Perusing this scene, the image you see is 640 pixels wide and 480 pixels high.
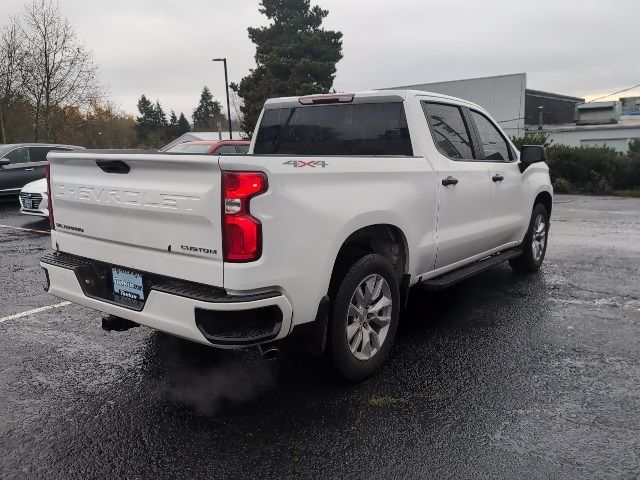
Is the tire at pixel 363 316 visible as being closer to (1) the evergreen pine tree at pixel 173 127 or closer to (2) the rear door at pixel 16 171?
(2) the rear door at pixel 16 171

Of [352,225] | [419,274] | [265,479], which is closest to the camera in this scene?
[265,479]

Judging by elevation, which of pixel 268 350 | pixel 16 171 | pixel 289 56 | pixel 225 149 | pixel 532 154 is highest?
pixel 289 56

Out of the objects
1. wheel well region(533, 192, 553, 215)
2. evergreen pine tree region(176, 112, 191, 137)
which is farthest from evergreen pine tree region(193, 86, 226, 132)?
wheel well region(533, 192, 553, 215)

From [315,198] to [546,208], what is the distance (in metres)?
4.54

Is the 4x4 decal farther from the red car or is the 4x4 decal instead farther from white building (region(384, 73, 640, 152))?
white building (region(384, 73, 640, 152))

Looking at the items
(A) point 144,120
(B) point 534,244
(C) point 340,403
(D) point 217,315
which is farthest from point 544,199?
(A) point 144,120

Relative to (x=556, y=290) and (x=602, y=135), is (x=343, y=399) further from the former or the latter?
(x=602, y=135)

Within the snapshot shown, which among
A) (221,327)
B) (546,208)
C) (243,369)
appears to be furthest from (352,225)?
(546,208)

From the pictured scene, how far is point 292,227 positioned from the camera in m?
2.85

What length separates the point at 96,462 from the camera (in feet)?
8.73

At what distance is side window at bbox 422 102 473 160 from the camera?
4.35m

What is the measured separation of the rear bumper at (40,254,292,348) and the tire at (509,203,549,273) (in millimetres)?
4171

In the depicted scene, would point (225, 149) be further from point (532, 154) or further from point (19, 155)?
point (19, 155)

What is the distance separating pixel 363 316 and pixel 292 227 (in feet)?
→ 3.23
